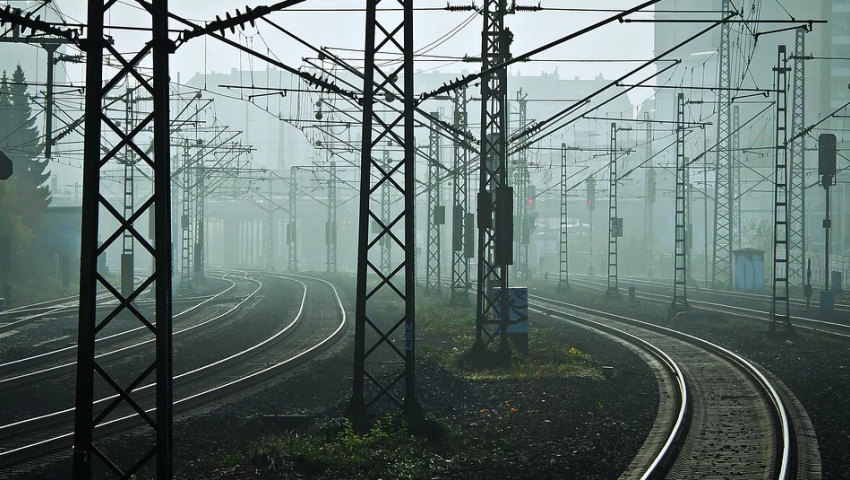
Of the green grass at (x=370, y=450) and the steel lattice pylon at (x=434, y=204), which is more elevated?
the steel lattice pylon at (x=434, y=204)

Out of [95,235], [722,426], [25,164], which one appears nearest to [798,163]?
[722,426]

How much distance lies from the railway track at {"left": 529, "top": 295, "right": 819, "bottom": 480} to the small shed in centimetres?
2283

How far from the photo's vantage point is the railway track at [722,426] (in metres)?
10.1

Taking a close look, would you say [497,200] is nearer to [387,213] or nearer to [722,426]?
[722,426]

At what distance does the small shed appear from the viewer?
139ft

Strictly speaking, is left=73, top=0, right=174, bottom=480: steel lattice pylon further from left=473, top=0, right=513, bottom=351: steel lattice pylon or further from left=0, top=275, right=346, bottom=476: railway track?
left=473, top=0, right=513, bottom=351: steel lattice pylon

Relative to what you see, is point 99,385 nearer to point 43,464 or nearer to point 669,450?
point 43,464

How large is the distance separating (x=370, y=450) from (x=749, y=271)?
3562cm

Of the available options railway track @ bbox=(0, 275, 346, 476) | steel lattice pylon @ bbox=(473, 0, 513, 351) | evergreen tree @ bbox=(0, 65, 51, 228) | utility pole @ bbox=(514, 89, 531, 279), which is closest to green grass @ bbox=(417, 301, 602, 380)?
steel lattice pylon @ bbox=(473, 0, 513, 351)

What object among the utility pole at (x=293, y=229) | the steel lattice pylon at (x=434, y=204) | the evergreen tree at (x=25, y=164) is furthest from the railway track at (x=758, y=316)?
the evergreen tree at (x=25, y=164)

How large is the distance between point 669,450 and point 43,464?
289 inches

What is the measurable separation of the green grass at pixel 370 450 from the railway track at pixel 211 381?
2526 millimetres

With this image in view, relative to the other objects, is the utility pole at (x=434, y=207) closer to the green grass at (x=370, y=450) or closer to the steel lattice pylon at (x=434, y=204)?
the steel lattice pylon at (x=434, y=204)

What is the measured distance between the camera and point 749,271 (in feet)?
140
